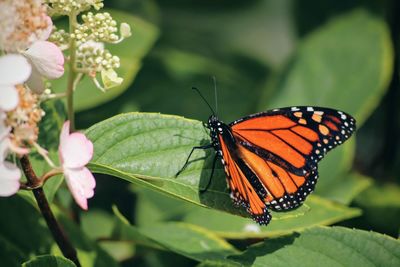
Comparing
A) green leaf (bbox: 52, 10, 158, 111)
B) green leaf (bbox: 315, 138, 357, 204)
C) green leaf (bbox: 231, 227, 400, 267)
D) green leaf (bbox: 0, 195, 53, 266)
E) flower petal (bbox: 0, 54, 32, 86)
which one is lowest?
green leaf (bbox: 0, 195, 53, 266)

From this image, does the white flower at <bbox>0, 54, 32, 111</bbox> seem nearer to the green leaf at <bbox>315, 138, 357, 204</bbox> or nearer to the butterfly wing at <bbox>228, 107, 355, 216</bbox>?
the butterfly wing at <bbox>228, 107, 355, 216</bbox>

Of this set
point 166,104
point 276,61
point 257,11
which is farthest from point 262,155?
point 257,11

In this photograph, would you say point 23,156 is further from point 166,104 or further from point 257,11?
point 257,11

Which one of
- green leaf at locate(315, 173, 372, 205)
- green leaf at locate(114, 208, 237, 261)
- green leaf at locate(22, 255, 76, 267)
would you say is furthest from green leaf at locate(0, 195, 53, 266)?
green leaf at locate(315, 173, 372, 205)

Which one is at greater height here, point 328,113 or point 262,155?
point 328,113

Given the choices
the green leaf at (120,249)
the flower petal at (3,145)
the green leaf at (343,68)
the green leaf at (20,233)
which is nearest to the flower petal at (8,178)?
the flower petal at (3,145)

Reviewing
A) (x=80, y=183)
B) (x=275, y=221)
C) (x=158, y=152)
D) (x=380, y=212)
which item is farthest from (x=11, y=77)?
(x=380, y=212)
